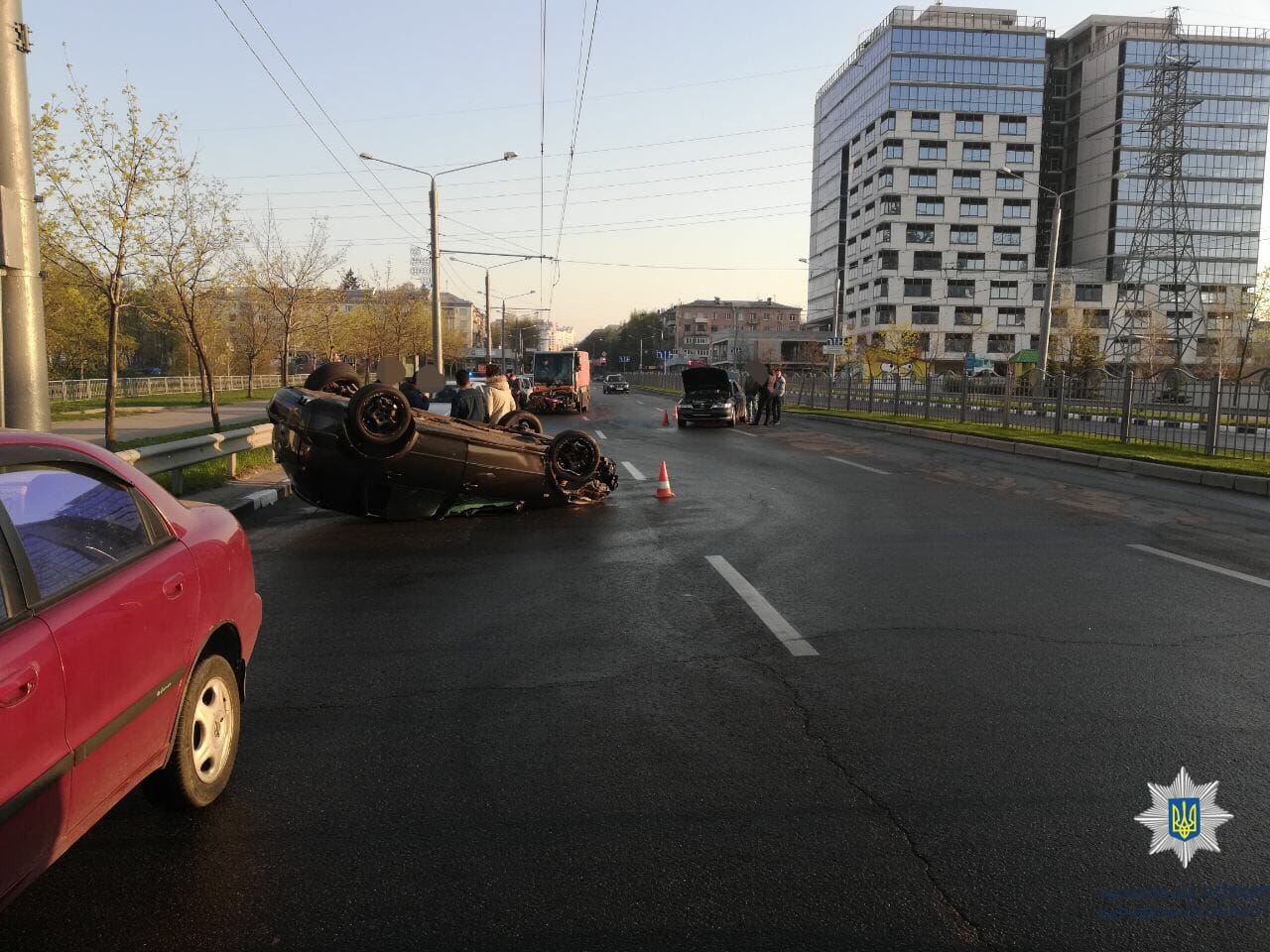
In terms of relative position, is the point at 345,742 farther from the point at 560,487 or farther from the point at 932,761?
the point at 560,487

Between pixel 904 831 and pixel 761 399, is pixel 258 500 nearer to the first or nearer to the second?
pixel 904 831

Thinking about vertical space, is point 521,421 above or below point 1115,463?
above

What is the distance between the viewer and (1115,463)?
1627 cm

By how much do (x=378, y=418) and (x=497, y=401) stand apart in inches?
157

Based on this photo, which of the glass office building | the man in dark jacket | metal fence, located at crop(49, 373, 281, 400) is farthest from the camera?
the glass office building

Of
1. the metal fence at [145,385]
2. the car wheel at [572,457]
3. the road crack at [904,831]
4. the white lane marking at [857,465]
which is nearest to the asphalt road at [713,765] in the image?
the road crack at [904,831]

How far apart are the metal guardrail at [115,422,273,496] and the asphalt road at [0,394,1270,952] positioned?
250 cm

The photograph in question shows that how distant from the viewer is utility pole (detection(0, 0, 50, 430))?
6805 mm

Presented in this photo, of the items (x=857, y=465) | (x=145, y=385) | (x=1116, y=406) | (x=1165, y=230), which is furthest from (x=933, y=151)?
(x=857, y=465)

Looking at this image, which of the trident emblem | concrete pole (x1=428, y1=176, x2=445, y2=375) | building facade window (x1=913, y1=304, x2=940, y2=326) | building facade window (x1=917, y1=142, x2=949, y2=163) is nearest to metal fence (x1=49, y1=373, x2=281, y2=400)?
→ concrete pole (x1=428, y1=176, x2=445, y2=375)

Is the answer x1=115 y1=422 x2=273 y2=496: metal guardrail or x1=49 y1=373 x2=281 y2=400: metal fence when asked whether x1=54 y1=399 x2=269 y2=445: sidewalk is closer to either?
x1=49 y1=373 x2=281 y2=400: metal fence

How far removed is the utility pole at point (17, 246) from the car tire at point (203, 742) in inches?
186

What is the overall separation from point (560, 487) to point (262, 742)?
683 centimetres

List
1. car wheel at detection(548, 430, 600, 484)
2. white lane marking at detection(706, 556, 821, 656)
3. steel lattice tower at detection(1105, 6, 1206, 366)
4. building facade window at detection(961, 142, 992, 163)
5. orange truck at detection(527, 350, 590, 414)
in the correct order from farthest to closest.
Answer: building facade window at detection(961, 142, 992, 163) < steel lattice tower at detection(1105, 6, 1206, 366) < orange truck at detection(527, 350, 590, 414) < car wheel at detection(548, 430, 600, 484) < white lane marking at detection(706, 556, 821, 656)
